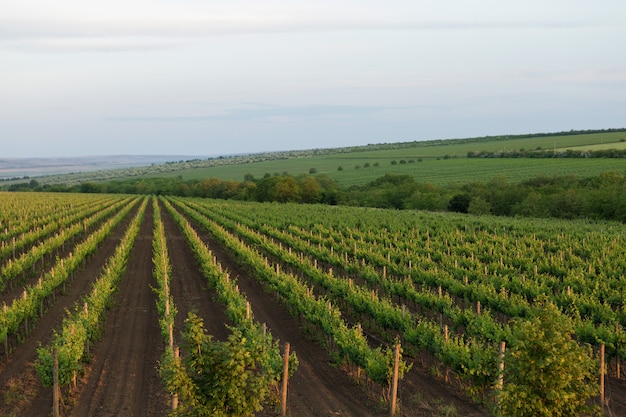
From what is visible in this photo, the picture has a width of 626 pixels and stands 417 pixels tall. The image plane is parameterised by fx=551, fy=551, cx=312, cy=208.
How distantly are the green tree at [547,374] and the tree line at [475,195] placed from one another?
156 feet

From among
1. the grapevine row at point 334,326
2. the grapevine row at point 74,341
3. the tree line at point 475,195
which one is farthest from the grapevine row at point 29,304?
the tree line at point 475,195

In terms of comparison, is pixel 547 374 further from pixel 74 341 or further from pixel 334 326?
pixel 74 341

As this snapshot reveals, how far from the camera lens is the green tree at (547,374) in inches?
301

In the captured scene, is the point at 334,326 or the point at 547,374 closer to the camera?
the point at 547,374

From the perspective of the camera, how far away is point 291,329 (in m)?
16.7

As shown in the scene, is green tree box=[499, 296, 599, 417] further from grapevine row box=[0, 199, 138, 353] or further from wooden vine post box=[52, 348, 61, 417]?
grapevine row box=[0, 199, 138, 353]

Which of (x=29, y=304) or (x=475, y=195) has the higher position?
(x=29, y=304)

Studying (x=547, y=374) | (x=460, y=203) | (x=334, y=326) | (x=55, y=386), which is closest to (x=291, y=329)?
(x=334, y=326)

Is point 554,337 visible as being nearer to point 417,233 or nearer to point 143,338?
point 143,338

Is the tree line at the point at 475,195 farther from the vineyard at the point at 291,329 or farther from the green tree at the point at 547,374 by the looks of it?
the green tree at the point at 547,374

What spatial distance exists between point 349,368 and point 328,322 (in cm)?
146

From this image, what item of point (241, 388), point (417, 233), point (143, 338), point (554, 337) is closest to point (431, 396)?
point (554, 337)

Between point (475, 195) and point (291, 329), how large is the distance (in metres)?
55.4

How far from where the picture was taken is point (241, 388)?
778 cm
